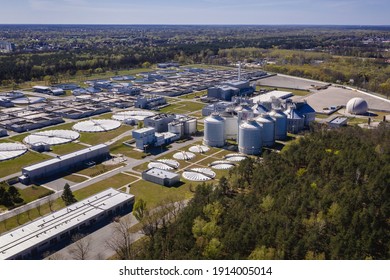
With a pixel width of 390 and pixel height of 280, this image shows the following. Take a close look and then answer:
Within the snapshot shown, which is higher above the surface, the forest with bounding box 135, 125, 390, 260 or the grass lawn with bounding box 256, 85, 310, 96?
the grass lawn with bounding box 256, 85, 310, 96

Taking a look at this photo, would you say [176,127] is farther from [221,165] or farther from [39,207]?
[39,207]

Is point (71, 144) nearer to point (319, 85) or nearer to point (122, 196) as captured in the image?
point (122, 196)

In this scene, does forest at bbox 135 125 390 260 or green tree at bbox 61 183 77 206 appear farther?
green tree at bbox 61 183 77 206

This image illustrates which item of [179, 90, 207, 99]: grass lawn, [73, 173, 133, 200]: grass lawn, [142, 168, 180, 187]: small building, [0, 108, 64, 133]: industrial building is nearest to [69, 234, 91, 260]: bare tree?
[73, 173, 133, 200]: grass lawn

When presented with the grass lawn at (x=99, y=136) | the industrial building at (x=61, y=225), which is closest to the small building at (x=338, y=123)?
the grass lawn at (x=99, y=136)

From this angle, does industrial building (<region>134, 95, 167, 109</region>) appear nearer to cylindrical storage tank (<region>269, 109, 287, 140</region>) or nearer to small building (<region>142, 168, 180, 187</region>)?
cylindrical storage tank (<region>269, 109, 287, 140</region>)

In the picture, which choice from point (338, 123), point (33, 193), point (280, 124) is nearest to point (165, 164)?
point (33, 193)

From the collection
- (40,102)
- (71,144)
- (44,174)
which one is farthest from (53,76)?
(44,174)
